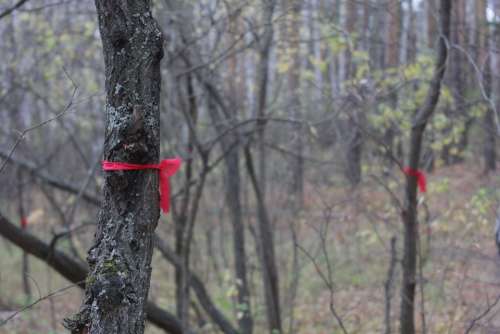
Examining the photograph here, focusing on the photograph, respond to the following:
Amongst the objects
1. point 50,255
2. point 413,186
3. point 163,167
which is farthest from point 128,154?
point 413,186

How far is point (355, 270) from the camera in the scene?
9.97 m

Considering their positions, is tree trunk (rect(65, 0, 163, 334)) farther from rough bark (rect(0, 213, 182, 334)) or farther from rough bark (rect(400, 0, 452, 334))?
rough bark (rect(400, 0, 452, 334))

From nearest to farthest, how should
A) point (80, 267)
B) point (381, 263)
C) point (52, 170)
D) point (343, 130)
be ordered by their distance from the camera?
1. point (80, 267)
2. point (343, 130)
3. point (381, 263)
4. point (52, 170)

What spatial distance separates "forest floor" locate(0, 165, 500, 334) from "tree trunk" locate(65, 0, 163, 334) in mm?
3494

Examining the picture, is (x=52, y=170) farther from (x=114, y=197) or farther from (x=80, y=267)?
(x=114, y=197)

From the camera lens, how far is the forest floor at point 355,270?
623 centimetres

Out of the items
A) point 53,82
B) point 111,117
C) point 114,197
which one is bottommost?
point 114,197

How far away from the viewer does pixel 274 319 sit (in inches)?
241

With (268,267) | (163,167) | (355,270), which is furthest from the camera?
(355,270)

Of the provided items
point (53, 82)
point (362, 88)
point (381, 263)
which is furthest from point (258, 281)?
point (362, 88)

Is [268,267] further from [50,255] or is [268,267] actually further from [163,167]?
[163,167]

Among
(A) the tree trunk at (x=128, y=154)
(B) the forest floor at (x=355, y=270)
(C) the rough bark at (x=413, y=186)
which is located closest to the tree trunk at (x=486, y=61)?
(C) the rough bark at (x=413, y=186)

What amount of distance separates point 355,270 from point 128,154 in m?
8.56

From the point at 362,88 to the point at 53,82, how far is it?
7112 mm
